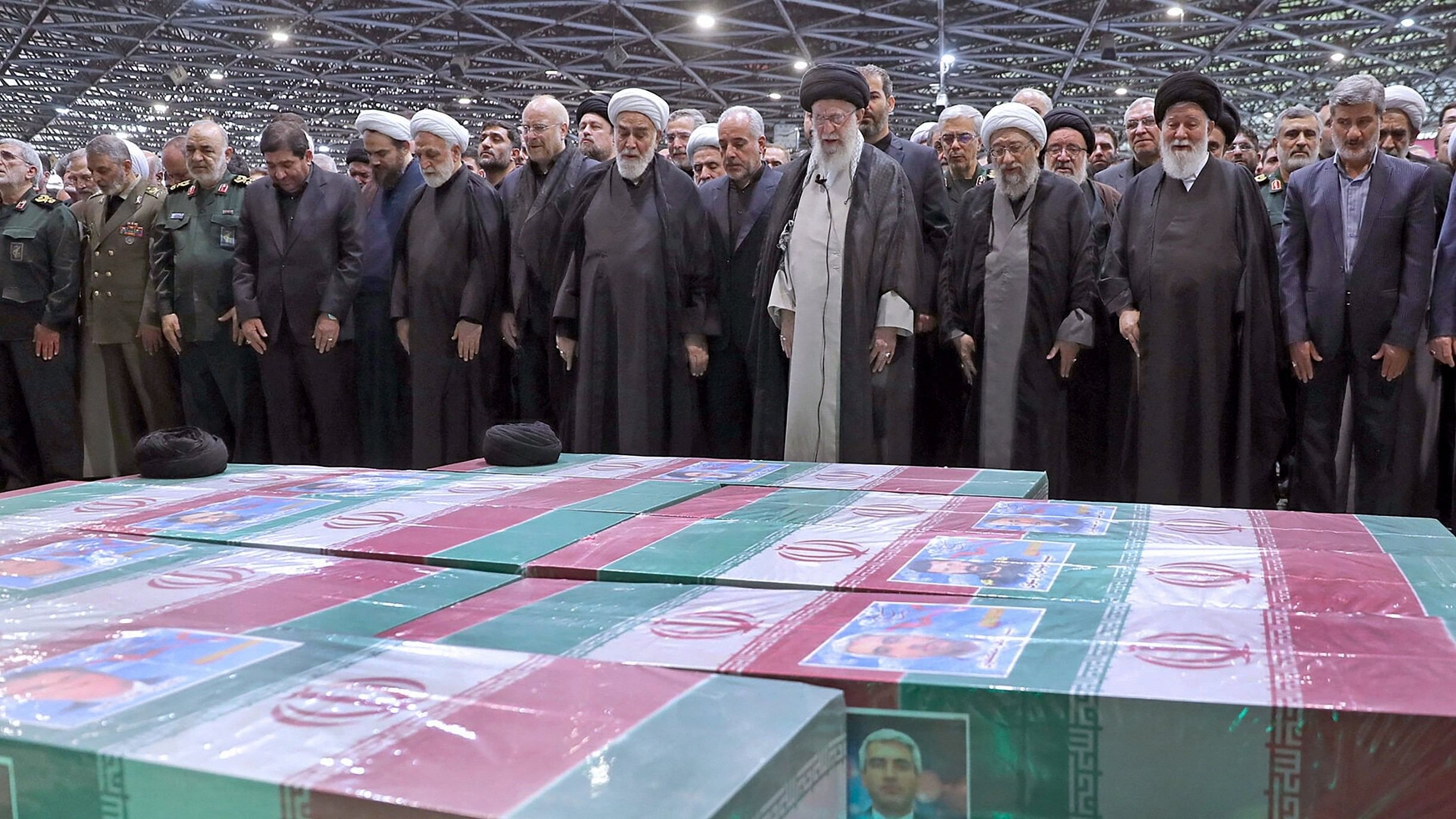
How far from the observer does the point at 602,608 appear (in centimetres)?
151

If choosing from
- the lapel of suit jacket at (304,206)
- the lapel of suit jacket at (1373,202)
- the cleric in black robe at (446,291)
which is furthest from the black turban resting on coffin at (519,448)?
the lapel of suit jacket at (1373,202)

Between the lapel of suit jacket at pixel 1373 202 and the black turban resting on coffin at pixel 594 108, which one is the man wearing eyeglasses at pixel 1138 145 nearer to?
the lapel of suit jacket at pixel 1373 202

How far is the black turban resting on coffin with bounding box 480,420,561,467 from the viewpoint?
3037 mm

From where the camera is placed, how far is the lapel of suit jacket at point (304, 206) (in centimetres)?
533

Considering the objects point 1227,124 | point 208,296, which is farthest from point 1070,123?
point 208,296

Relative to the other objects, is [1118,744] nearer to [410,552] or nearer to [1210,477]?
[410,552]

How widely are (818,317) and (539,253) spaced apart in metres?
1.46

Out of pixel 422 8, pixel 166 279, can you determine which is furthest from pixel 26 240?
pixel 422 8

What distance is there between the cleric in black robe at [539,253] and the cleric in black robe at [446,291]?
0.40 ft

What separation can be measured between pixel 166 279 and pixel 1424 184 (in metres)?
5.56

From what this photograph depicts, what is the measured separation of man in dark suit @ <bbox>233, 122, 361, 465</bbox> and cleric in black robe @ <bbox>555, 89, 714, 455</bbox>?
113cm

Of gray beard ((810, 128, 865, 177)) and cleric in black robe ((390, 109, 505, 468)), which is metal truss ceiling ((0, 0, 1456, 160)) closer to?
cleric in black robe ((390, 109, 505, 468))

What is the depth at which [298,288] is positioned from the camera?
5309mm

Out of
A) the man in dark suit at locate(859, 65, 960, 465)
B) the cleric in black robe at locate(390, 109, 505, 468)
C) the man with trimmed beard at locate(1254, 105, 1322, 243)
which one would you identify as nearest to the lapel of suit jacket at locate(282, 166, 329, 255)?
the cleric in black robe at locate(390, 109, 505, 468)
